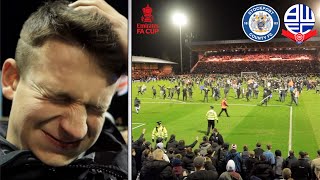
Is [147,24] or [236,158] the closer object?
[236,158]

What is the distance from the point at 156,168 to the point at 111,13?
5.74 feet

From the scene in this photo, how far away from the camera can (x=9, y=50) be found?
17.9 ft

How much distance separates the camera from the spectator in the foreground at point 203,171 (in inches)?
204

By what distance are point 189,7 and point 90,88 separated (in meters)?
1.40

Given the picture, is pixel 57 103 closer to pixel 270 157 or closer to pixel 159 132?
pixel 159 132

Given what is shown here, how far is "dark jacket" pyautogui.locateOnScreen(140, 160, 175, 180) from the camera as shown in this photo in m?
5.32

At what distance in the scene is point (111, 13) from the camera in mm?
5402

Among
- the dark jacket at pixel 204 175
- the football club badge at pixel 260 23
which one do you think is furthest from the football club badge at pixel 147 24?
the dark jacket at pixel 204 175

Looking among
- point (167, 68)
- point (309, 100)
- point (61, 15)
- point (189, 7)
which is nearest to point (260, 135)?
point (309, 100)

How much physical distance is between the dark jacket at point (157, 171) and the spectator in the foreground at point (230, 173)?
0.55 metres

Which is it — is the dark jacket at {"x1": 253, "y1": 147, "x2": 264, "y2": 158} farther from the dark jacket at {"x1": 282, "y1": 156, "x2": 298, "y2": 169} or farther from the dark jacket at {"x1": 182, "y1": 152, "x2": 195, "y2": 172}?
the dark jacket at {"x1": 182, "y1": 152, "x2": 195, "y2": 172}

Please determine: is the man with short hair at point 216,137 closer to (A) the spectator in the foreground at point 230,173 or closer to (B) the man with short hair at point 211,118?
(B) the man with short hair at point 211,118

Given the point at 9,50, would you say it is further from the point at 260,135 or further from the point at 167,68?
the point at 260,135

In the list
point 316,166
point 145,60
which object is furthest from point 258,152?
point 145,60
